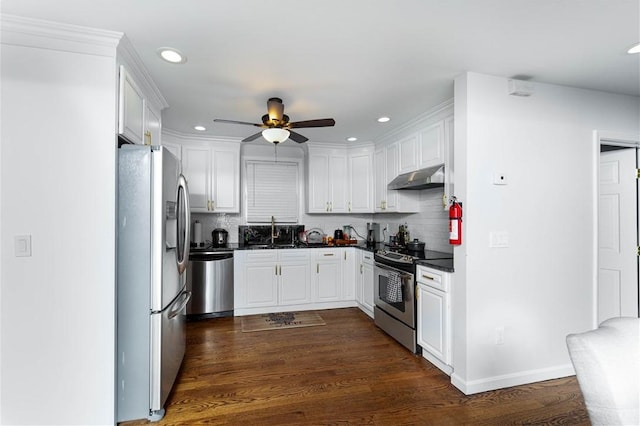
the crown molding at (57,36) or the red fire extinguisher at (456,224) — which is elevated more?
→ the crown molding at (57,36)

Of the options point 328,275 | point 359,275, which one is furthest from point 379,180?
point 328,275

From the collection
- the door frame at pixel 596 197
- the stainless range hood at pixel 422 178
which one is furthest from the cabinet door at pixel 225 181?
the door frame at pixel 596 197

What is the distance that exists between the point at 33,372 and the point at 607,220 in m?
4.90

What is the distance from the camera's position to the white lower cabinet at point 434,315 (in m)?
2.46

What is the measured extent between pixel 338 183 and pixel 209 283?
7.88 ft

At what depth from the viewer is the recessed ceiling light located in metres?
2.00

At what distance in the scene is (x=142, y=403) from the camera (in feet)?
6.27

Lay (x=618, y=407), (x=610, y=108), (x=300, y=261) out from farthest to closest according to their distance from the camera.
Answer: (x=300, y=261) → (x=610, y=108) → (x=618, y=407)

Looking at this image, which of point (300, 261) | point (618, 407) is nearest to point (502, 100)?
point (618, 407)

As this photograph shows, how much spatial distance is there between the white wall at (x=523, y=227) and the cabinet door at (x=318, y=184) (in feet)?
8.11

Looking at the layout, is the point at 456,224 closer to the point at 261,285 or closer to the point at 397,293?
the point at 397,293

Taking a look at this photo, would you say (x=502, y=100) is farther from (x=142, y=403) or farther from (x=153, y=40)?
(x=142, y=403)

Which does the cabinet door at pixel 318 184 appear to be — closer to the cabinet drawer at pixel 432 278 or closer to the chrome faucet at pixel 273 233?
the chrome faucet at pixel 273 233

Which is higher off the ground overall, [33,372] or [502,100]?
[502,100]
